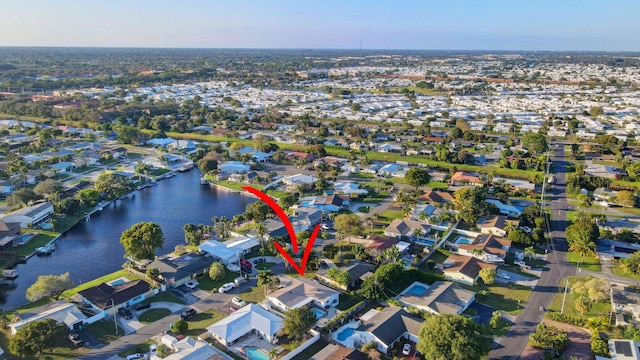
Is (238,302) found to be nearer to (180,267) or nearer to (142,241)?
(180,267)

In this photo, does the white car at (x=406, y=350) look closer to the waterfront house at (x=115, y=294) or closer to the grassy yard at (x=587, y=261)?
the waterfront house at (x=115, y=294)

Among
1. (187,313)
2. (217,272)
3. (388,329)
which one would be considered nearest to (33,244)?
(217,272)

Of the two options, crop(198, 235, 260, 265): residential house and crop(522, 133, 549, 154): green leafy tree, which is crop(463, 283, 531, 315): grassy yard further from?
crop(522, 133, 549, 154): green leafy tree

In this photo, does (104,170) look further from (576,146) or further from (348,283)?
(576,146)

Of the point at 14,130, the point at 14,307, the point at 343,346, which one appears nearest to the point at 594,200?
the point at 343,346

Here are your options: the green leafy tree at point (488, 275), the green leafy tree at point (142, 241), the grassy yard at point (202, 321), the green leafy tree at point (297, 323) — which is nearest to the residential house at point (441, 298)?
the green leafy tree at point (488, 275)
